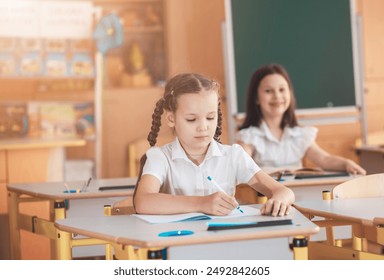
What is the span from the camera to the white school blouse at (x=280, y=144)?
433 centimetres

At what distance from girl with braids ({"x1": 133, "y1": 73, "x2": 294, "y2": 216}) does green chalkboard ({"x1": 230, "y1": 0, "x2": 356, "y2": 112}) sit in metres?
2.77

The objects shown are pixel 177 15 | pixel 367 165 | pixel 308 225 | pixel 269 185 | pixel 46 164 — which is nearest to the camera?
pixel 308 225

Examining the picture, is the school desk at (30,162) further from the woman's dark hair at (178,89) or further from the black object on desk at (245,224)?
the black object on desk at (245,224)

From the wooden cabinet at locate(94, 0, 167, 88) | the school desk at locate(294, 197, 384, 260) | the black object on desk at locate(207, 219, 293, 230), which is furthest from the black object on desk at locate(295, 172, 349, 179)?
the wooden cabinet at locate(94, 0, 167, 88)

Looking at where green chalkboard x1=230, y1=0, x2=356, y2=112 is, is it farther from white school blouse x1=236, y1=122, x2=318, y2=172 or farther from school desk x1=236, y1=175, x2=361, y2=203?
school desk x1=236, y1=175, x2=361, y2=203

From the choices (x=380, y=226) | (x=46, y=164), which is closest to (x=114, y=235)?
(x=380, y=226)

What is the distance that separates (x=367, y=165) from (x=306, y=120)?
599 mm

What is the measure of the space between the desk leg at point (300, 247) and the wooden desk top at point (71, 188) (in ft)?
4.04

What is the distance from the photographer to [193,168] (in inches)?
110

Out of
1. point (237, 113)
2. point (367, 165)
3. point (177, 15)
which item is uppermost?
point (177, 15)

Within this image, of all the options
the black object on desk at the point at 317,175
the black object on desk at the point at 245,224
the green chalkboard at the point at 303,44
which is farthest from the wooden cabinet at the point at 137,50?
the black object on desk at the point at 245,224

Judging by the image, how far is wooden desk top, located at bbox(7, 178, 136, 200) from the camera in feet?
10.4
